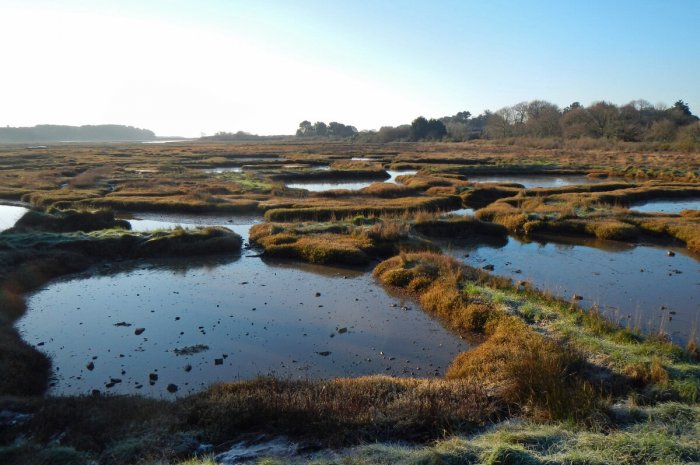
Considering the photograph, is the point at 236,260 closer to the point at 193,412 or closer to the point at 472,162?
the point at 193,412

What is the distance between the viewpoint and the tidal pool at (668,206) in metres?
38.9

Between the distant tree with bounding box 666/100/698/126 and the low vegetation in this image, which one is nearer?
the low vegetation

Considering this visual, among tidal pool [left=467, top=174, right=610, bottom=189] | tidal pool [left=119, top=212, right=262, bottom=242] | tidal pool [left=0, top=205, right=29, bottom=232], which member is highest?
tidal pool [left=467, top=174, right=610, bottom=189]

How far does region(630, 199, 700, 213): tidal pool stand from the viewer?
3890 cm

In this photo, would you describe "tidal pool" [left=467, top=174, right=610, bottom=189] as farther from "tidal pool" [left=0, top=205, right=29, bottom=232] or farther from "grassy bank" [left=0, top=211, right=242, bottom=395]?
"tidal pool" [left=0, top=205, right=29, bottom=232]

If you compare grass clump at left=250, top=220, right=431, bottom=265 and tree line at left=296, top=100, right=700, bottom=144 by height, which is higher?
tree line at left=296, top=100, right=700, bottom=144

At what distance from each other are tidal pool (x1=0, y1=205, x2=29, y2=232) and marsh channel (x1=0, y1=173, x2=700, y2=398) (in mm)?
15154

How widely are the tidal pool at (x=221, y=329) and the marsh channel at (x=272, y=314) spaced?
0.19 ft

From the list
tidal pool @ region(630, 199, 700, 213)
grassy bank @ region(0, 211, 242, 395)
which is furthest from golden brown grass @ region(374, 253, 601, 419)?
tidal pool @ region(630, 199, 700, 213)

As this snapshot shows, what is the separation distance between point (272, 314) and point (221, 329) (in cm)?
207

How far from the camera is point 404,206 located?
124ft

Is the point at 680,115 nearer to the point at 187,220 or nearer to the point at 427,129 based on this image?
the point at 427,129

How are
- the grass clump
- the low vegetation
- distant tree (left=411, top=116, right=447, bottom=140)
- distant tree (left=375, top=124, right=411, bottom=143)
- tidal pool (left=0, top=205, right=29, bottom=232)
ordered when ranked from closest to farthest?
the low vegetation
the grass clump
tidal pool (left=0, top=205, right=29, bottom=232)
distant tree (left=411, top=116, right=447, bottom=140)
distant tree (left=375, top=124, right=411, bottom=143)

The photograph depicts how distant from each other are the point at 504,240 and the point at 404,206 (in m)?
9.64
